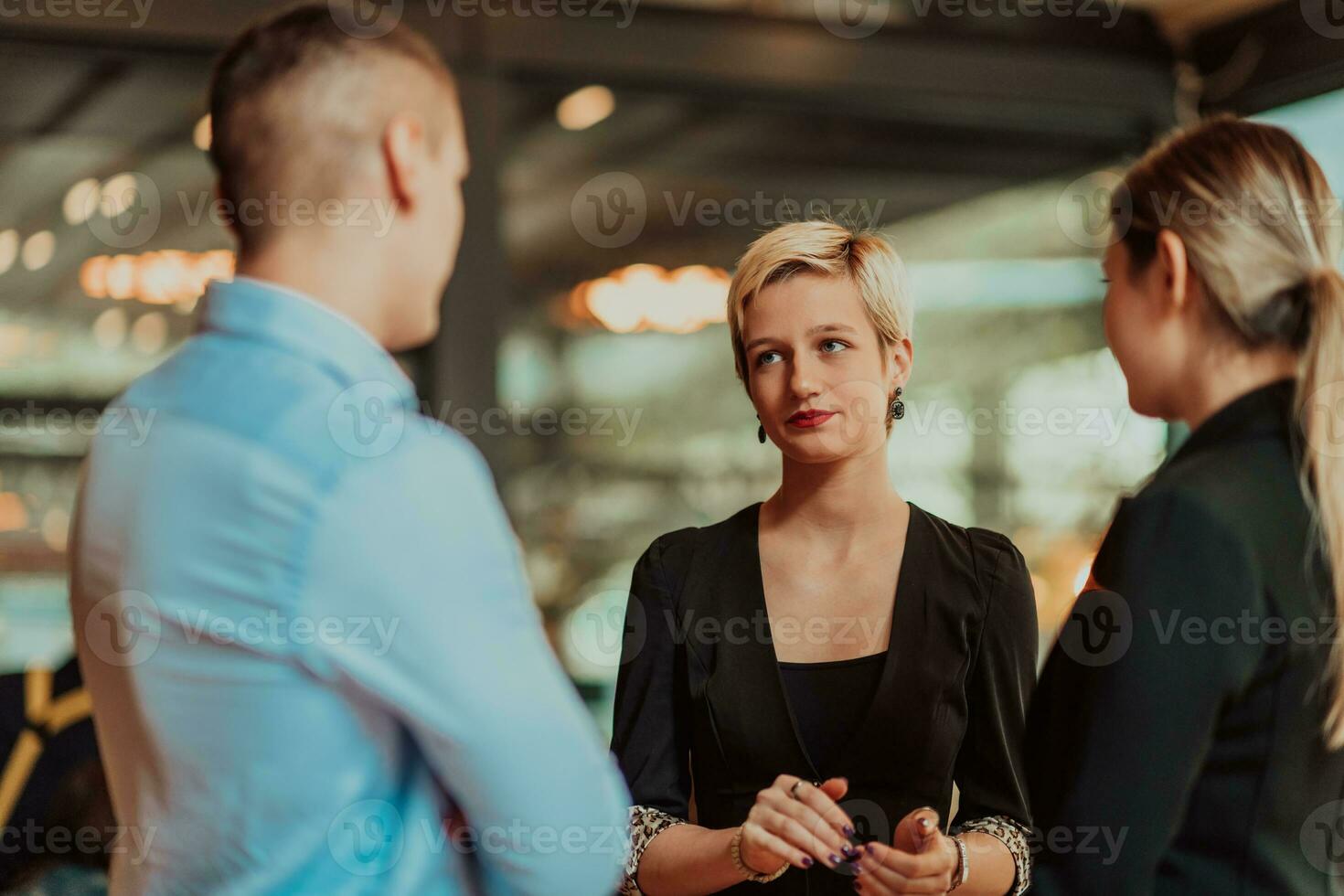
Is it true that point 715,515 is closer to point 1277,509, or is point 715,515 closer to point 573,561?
point 573,561

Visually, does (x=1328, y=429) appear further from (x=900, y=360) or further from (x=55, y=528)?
(x=55, y=528)

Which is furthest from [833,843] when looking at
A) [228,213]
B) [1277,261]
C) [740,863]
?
[228,213]

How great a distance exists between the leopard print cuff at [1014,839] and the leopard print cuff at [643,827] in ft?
1.19

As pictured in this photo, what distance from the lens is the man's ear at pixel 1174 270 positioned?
125 cm

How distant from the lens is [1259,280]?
1.25 meters

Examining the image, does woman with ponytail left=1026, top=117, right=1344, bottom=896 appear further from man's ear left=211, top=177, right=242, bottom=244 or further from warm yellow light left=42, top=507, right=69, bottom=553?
warm yellow light left=42, top=507, right=69, bottom=553

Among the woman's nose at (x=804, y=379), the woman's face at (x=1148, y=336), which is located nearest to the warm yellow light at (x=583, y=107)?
the woman's nose at (x=804, y=379)

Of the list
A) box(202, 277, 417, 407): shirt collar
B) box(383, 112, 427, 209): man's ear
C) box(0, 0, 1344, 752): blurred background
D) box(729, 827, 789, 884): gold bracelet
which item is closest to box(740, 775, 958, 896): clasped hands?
box(729, 827, 789, 884): gold bracelet

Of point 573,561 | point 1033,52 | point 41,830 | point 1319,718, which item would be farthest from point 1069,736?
point 1033,52

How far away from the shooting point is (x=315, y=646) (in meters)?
0.98

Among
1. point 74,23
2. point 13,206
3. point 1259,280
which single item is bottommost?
point 1259,280

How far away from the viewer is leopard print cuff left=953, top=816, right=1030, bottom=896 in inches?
61.0

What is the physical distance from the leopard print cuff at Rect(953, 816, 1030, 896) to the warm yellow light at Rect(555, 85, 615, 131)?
3.30 metres

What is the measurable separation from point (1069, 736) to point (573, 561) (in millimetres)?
3224
